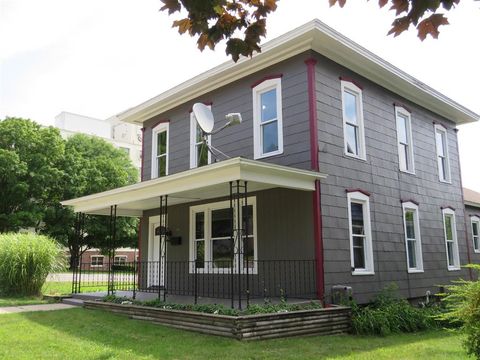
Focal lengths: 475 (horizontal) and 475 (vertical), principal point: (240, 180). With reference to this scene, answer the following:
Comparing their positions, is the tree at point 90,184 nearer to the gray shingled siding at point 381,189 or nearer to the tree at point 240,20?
the gray shingled siding at point 381,189

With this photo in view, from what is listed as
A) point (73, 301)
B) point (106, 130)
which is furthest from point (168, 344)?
point (106, 130)

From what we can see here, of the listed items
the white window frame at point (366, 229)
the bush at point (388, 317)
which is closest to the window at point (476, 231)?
the bush at point (388, 317)

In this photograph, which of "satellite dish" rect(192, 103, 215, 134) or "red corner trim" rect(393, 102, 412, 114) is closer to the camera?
"satellite dish" rect(192, 103, 215, 134)

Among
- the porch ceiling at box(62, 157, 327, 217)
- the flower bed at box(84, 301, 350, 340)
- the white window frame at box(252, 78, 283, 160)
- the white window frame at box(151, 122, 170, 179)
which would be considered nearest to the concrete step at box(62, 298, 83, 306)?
the porch ceiling at box(62, 157, 327, 217)

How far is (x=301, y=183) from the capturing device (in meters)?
9.69

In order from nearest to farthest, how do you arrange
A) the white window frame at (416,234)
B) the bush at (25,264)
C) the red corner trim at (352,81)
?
the red corner trim at (352,81)
the white window frame at (416,234)
the bush at (25,264)

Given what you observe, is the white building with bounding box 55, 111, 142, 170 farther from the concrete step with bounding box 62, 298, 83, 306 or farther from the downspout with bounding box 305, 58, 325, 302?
the downspout with bounding box 305, 58, 325, 302

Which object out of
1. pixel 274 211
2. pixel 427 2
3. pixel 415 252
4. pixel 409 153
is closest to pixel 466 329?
pixel 427 2

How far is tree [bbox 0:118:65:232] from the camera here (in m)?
26.7

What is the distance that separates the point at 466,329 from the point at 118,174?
31.0m

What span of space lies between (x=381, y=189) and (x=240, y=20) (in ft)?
28.7

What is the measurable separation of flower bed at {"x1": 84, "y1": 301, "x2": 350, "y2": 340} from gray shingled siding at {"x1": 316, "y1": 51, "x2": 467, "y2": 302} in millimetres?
1052

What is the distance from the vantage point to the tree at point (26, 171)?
1052 inches

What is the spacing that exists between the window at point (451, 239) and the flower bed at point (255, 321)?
6.66m
